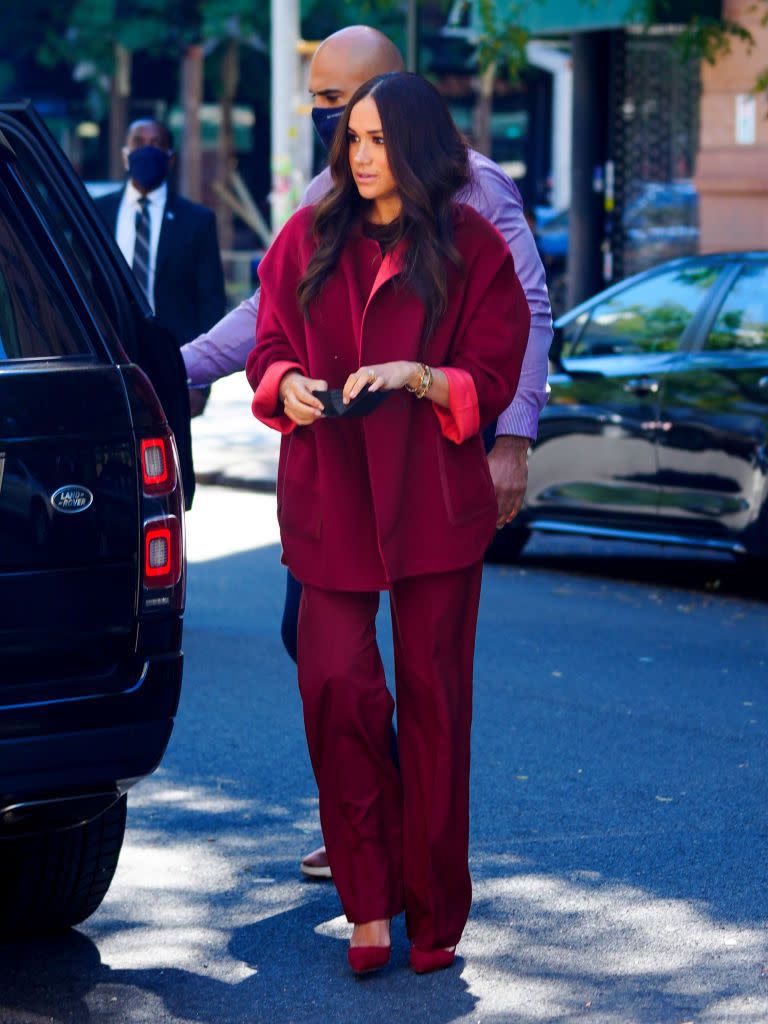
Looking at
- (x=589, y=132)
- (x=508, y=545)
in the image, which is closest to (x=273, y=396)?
(x=508, y=545)

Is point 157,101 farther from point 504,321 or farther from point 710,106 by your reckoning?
point 504,321

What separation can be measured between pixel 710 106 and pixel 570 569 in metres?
7.01

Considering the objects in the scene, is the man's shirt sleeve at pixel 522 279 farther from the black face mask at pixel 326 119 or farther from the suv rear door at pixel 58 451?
the suv rear door at pixel 58 451

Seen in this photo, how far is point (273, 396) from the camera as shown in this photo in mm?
→ 4246

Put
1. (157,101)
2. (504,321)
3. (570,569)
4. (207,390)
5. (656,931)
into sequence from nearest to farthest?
(504,321)
(656,931)
(207,390)
(570,569)
(157,101)

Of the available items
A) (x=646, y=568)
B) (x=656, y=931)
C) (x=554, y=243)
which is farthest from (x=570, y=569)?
(x=554, y=243)

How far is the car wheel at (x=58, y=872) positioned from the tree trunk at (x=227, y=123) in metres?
28.5

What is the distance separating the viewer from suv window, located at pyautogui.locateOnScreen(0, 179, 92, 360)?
13.4 ft

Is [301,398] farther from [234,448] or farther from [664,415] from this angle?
[234,448]

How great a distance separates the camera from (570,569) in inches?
416

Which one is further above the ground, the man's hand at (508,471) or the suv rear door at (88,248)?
the suv rear door at (88,248)

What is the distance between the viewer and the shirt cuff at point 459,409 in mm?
4176

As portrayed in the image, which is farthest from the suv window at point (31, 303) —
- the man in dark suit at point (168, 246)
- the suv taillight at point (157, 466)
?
the man in dark suit at point (168, 246)

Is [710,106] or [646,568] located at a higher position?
[710,106]
